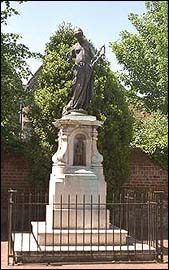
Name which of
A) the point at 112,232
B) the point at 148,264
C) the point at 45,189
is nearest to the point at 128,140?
the point at 45,189

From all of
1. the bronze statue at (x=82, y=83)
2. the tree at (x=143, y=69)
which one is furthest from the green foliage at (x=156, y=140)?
the bronze statue at (x=82, y=83)

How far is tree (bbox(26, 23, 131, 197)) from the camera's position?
13945 mm

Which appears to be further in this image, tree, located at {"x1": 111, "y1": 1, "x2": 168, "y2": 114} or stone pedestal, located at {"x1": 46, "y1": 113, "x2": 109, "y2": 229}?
tree, located at {"x1": 111, "y1": 1, "x2": 168, "y2": 114}

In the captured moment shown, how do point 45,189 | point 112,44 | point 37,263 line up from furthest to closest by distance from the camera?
point 112,44, point 45,189, point 37,263

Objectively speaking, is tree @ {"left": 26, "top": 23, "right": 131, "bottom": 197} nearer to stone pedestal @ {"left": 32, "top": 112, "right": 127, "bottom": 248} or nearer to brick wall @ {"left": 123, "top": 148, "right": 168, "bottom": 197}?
brick wall @ {"left": 123, "top": 148, "right": 168, "bottom": 197}

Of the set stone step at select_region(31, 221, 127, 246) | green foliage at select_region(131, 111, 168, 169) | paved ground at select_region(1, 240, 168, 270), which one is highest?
green foliage at select_region(131, 111, 168, 169)

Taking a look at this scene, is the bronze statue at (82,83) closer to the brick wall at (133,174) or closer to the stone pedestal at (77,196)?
the stone pedestal at (77,196)

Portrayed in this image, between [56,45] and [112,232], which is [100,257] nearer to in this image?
[112,232]

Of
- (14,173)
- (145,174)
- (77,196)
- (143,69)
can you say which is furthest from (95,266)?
(143,69)

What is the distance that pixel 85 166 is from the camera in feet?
33.2

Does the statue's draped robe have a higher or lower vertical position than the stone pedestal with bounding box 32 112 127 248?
higher

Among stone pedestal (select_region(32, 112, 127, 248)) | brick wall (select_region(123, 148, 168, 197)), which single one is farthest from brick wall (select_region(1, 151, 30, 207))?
stone pedestal (select_region(32, 112, 127, 248))

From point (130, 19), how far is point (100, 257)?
13524 mm

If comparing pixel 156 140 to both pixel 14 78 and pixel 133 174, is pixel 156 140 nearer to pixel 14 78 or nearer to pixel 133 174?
pixel 133 174
